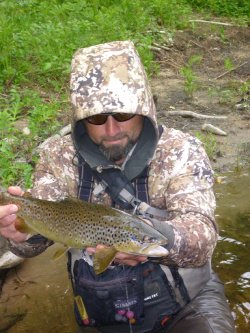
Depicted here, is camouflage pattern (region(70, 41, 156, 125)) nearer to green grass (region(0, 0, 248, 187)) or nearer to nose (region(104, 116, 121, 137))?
nose (region(104, 116, 121, 137))

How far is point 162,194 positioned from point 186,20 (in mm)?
10253

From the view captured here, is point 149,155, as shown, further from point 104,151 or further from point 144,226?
point 144,226

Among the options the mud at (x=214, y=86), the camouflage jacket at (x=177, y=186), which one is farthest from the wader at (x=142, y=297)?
the mud at (x=214, y=86)

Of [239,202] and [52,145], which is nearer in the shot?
[52,145]

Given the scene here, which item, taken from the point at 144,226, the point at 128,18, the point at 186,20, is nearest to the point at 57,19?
the point at 128,18

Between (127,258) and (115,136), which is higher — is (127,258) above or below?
below

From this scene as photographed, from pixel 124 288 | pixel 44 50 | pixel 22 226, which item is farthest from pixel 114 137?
pixel 44 50

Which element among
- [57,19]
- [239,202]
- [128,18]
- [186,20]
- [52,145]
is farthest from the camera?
[186,20]

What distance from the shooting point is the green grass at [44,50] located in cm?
664

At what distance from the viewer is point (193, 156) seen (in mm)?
3926

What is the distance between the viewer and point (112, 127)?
153 inches

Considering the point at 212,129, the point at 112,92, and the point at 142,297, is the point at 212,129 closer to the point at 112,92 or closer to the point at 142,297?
the point at 112,92

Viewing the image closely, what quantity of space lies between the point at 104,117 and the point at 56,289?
2.26m

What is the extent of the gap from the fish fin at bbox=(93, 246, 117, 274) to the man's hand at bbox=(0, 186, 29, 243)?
0.64 meters
